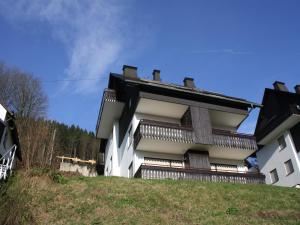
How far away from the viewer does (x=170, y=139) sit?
78.7 feet

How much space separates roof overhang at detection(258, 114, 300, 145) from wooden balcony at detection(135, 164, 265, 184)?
8012mm

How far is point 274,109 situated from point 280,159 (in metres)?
5.00

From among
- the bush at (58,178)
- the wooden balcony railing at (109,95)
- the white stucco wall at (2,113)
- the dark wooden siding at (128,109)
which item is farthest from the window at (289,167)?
the white stucco wall at (2,113)

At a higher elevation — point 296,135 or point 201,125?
point 296,135

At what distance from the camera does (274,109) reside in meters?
33.5

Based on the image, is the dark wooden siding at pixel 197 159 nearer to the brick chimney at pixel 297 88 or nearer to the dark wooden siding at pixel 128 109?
the dark wooden siding at pixel 128 109

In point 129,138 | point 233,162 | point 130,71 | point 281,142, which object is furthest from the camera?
point 281,142

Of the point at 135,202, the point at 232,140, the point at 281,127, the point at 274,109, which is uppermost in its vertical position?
the point at 274,109

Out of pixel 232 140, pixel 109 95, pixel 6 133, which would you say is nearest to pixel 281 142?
pixel 232 140

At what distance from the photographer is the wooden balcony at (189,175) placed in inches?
865

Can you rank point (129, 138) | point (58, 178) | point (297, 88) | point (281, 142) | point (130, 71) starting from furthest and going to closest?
point (297, 88) → point (281, 142) → point (130, 71) → point (129, 138) → point (58, 178)

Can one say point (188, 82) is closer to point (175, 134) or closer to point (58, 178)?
point (175, 134)

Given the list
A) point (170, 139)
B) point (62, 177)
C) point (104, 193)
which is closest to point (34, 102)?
point (170, 139)

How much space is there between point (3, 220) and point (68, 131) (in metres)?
54.7
